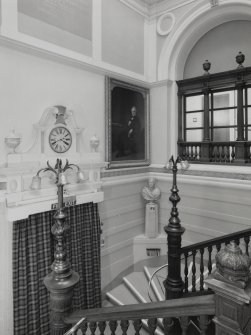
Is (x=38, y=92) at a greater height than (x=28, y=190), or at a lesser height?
greater

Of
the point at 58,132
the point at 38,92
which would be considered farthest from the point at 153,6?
the point at 58,132

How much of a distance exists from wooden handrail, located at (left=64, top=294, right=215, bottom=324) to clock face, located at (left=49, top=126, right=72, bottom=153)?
3.23 meters

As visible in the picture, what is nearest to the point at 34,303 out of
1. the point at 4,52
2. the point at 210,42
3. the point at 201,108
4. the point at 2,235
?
the point at 2,235

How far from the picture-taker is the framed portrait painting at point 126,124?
6349mm

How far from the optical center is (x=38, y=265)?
15.6 feet

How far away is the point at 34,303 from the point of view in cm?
463

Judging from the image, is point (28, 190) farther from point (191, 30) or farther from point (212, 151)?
point (191, 30)

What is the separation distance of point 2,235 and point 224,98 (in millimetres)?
5708

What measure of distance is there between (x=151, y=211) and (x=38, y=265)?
335cm

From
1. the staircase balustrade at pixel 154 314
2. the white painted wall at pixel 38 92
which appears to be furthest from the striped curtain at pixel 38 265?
the staircase balustrade at pixel 154 314

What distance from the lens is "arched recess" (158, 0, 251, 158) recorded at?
235 inches

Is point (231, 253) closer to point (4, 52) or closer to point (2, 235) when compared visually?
point (2, 235)

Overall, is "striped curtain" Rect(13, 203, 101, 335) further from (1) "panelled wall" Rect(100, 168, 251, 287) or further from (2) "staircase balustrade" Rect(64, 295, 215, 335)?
(2) "staircase balustrade" Rect(64, 295, 215, 335)

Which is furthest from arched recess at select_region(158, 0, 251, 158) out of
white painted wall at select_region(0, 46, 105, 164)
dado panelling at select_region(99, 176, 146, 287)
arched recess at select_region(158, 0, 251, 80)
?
white painted wall at select_region(0, 46, 105, 164)
